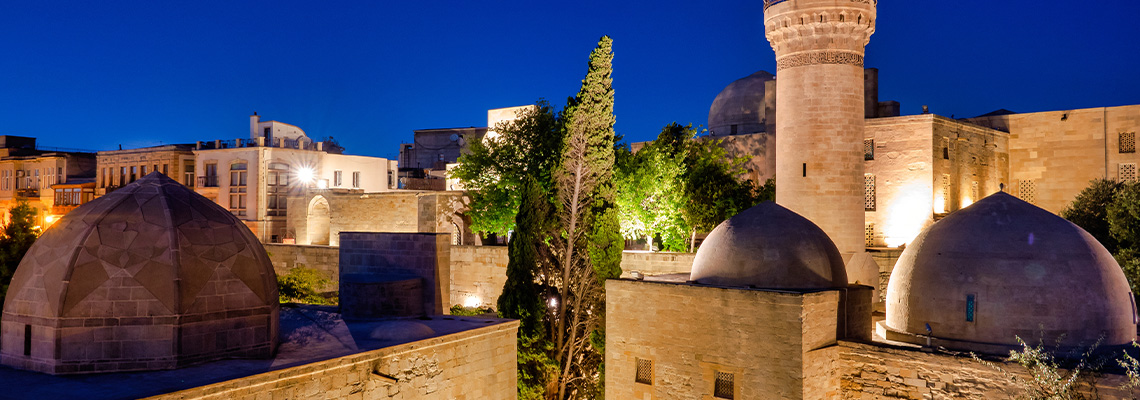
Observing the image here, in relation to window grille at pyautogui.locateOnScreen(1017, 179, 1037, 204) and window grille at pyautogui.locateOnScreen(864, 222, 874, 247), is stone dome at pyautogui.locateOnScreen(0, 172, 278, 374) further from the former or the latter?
window grille at pyautogui.locateOnScreen(1017, 179, 1037, 204)

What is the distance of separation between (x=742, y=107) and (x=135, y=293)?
88.3ft

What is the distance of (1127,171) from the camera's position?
84.9 feet

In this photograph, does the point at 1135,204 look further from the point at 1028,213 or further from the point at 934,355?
the point at 934,355

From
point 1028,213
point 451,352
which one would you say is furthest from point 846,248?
point 451,352

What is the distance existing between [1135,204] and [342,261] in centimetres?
1901

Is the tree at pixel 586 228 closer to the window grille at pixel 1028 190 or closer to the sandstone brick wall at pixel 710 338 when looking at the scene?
the sandstone brick wall at pixel 710 338

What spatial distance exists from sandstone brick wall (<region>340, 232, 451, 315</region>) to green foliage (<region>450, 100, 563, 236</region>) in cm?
965

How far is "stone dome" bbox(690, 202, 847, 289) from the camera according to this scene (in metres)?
13.1

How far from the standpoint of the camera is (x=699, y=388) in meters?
13.3

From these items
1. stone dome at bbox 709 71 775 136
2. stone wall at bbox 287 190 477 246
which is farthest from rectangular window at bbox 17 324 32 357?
stone dome at bbox 709 71 775 136

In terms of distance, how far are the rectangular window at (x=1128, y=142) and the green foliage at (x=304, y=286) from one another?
25989 millimetres

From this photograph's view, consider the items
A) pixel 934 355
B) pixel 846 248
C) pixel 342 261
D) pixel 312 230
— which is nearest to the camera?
pixel 934 355

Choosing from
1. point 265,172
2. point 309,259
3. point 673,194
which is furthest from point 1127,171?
point 265,172

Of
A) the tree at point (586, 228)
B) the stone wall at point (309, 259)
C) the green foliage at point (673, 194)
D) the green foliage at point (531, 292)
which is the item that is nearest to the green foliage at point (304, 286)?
the stone wall at point (309, 259)
